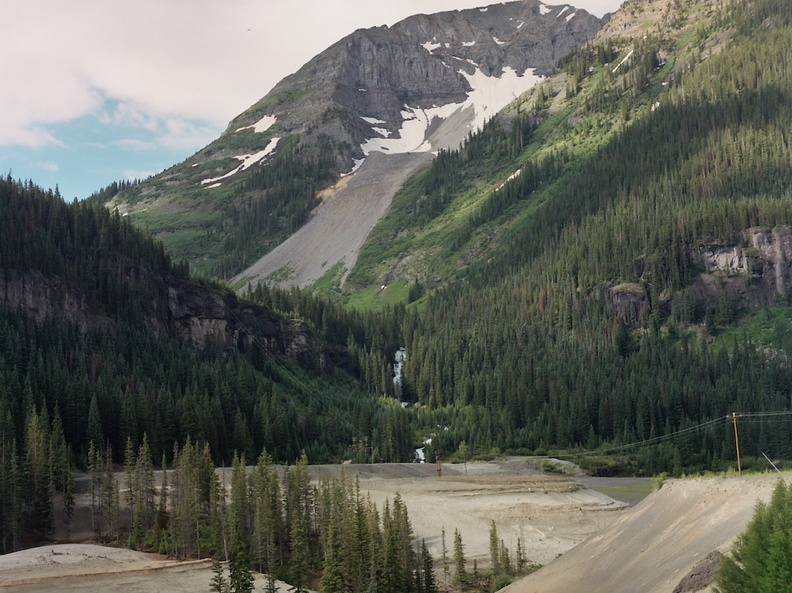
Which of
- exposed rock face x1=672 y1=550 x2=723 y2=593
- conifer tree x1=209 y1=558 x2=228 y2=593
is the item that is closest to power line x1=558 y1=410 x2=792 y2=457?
conifer tree x1=209 y1=558 x2=228 y2=593

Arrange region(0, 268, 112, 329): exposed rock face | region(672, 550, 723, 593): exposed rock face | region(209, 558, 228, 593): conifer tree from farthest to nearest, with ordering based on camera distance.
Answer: region(0, 268, 112, 329): exposed rock face → region(209, 558, 228, 593): conifer tree → region(672, 550, 723, 593): exposed rock face

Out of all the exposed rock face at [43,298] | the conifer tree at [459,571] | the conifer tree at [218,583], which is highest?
the exposed rock face at [43,298]

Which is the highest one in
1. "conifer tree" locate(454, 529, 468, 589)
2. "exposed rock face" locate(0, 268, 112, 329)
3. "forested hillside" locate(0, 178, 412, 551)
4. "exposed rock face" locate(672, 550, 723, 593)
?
"exposed rock face" locate(0, 268, 112, 329)

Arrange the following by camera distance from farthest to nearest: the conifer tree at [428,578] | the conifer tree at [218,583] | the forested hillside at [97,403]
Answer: the forested hillside at [97,403], the conifer tree at [428,578], the conifer tree at [218,583]

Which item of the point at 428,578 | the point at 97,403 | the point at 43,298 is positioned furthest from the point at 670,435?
the point at 43,298

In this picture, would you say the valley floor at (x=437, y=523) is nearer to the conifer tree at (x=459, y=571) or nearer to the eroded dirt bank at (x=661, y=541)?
the conifer tree at (x=459, y=571)

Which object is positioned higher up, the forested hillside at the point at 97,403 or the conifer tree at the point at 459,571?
the forested hillside at the point at 97,403

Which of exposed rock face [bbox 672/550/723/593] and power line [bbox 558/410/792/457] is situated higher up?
power line [bbox 558/410/792/457]

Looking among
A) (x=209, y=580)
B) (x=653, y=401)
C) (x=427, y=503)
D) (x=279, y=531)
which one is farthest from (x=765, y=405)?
(x=209, y=580)

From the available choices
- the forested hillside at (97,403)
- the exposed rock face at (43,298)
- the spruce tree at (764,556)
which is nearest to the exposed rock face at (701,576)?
the spruce tree at (764,556)

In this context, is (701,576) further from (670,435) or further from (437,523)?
(670,435)

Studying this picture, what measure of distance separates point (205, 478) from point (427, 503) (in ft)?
101

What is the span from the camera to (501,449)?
183m

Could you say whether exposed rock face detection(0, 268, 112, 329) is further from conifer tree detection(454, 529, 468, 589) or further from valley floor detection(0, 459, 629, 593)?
conifer tree detection(454, 529, 468, 589)
